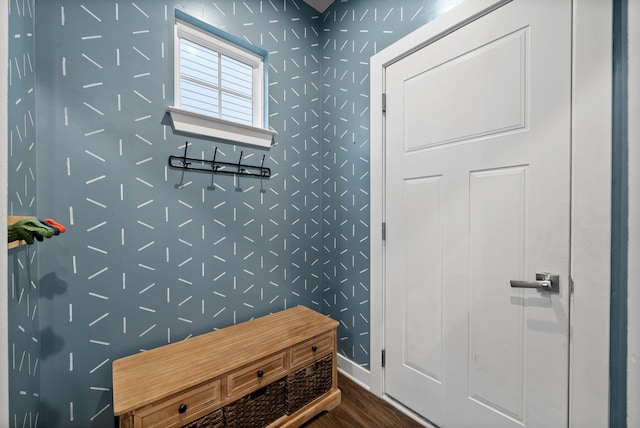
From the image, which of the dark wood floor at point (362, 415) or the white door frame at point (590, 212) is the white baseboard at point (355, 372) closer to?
the dark wood floor at point (362, 415)

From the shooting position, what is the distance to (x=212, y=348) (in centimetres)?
138

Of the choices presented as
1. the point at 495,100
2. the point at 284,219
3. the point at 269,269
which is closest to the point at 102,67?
the point at 284,219

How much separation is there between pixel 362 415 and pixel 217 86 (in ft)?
7.14

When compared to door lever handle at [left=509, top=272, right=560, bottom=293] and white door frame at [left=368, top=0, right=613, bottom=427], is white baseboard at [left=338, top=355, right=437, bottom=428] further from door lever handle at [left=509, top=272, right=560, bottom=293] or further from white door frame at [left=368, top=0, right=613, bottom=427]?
door lever handle at [left=509, top=272, right=560, bottom=293]

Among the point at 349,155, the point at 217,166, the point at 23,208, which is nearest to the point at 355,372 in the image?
the point at 349,155

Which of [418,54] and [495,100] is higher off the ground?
[418,54]

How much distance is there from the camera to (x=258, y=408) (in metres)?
1.32

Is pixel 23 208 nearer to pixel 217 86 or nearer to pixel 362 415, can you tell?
pixel 217 86

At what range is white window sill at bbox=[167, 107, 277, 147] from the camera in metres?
1.46

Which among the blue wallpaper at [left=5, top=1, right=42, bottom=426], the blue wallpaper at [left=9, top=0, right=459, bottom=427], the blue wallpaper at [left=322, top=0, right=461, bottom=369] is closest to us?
the blue wallpaper at [left=5, top=1, right=42, bottom=426]

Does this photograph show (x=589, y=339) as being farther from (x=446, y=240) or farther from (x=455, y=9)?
(x=455, y=9)

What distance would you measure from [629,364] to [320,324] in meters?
1.28

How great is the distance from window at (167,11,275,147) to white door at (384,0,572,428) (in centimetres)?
88

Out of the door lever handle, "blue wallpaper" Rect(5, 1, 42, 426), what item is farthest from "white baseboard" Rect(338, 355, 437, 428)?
"blue wallpaper" Rect(5, 1, 42, 426)
